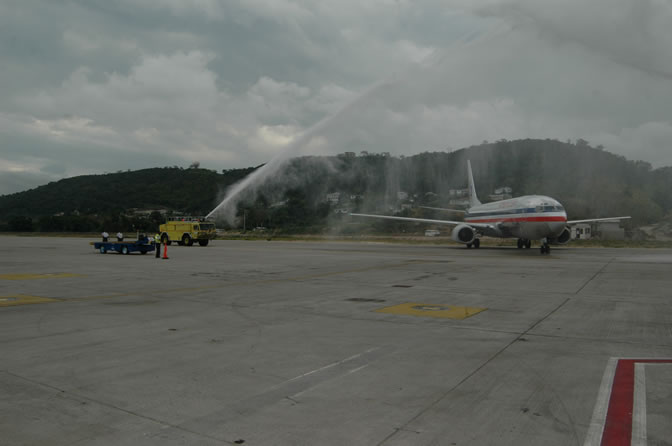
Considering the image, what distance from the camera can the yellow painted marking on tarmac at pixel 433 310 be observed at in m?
11.2

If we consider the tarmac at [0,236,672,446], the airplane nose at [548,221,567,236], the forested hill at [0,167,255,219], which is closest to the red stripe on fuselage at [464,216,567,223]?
the airplane nose at [548,221,567,236]

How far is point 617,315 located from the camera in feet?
36.3

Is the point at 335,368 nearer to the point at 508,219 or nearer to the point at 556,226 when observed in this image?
the point at 556,226

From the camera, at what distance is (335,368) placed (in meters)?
6.80

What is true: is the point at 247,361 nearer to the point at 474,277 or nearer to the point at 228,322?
the point at 228,322

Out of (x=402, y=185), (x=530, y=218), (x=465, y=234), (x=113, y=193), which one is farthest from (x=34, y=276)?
(x=113, y=193)

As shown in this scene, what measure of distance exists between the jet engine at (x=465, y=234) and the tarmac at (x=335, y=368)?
97.1 feet

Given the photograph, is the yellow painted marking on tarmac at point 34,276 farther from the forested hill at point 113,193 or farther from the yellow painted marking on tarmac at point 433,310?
the forested hill at point 113,193

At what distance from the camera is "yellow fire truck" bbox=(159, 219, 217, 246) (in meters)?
46.3

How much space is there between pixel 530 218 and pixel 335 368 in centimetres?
3152

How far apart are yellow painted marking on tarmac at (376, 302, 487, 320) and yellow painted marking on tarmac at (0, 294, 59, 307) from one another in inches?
373

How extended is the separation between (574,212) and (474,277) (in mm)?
82601

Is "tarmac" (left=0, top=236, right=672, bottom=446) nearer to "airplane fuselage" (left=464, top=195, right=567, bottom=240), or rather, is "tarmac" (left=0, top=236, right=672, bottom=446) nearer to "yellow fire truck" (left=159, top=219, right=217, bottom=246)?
"airplane fuselage" (left=464, top=195, right=567, bottom=240)

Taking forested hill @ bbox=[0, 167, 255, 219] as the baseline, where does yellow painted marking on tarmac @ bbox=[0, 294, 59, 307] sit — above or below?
below
